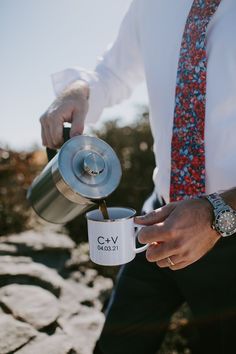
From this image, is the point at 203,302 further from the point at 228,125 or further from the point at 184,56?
the point at 184,56

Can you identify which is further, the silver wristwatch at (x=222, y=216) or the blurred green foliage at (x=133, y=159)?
the blurred green foliage at (x=133, y=159)

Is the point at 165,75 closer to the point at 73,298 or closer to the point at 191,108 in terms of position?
the point at 191,108

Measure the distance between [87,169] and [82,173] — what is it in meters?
0.03

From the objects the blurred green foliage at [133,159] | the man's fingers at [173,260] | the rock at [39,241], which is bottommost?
the blurred green foliage at [133,159]

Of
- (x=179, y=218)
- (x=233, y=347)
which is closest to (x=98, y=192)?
(x=179, y=218)

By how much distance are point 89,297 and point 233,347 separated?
1040 mm

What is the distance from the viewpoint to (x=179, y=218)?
3.83 ft

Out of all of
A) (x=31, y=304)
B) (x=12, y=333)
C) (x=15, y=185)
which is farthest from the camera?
(x=15, y=185)

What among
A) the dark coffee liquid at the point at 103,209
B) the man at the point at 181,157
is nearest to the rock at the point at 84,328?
the man at the point at 181,157

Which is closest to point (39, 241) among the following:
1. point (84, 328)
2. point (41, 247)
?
point (41, 247)

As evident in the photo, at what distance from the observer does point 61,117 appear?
1.67 metres

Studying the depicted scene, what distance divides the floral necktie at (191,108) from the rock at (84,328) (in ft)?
3.06

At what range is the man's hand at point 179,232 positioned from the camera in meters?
1.17

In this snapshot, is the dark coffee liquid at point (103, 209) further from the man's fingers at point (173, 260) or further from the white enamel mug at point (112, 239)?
the man's fingers at point (173, 260)
